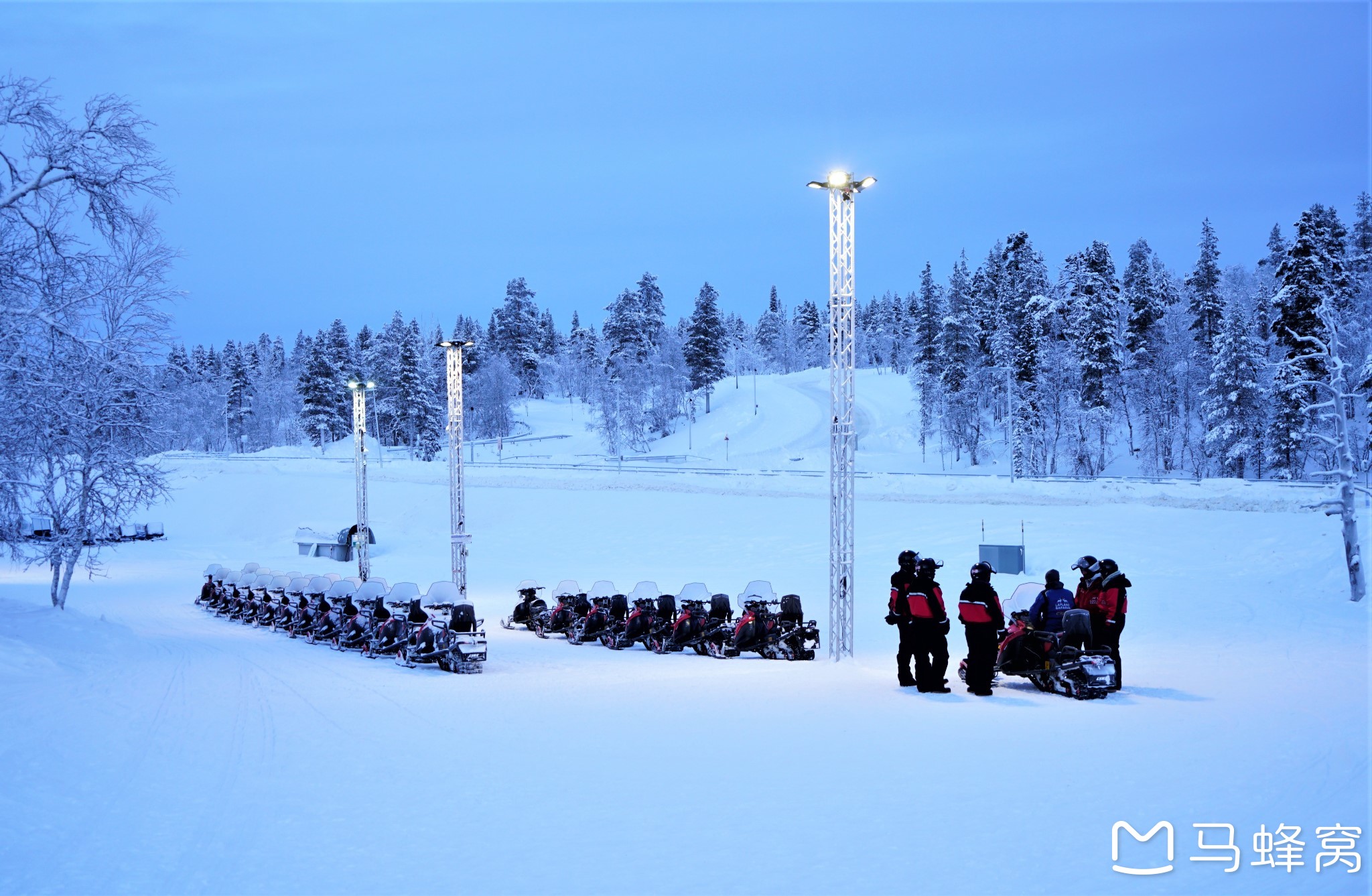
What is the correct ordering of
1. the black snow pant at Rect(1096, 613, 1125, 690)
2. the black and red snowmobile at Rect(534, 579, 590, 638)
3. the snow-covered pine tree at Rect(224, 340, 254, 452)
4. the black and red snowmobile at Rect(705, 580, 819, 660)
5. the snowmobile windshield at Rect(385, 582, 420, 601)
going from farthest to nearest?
the snow-covered pine tree at Rect(224, 340, 254, 452) → the black and red snowmobile at Rect(534, 579, 590, 638) → the snowmobile windshield at Rect(385, 582, 420, 601) → the black and red snowmobile at Rect(705, 580, 819, 660) → the black snow pant at Rect(1096, 613, 1125, 690)

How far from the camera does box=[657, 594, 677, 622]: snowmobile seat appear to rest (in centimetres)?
1850

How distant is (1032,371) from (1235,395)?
1346 cm

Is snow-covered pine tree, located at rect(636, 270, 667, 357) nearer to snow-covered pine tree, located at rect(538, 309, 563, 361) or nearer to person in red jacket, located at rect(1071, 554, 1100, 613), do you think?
snow-covered pine tree, located at rect(538, 309, 563, 361)

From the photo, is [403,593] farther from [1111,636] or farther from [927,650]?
[1111,636]

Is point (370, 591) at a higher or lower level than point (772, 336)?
lower

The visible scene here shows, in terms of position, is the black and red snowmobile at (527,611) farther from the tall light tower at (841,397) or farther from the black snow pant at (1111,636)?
the black snow pant at (1111,636)

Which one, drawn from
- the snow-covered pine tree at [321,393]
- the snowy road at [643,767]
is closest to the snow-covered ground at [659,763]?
the snowy road at [643,767]

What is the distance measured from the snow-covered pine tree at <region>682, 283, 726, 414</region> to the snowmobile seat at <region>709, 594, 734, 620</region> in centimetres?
7332

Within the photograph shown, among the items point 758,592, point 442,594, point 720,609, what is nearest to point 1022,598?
point 758,592

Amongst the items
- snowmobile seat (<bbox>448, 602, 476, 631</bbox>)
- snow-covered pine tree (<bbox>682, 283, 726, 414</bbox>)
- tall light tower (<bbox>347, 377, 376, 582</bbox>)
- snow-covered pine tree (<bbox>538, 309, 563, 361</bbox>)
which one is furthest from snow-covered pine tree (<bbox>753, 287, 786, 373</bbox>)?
snowmobile seat (<bbox>448, 602, 476, 631</bbox>)

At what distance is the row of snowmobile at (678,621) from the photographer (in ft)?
54.8

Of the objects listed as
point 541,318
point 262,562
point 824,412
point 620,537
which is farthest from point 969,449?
point 541,318

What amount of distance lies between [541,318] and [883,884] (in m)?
135

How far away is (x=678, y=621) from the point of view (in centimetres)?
1792
